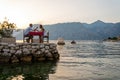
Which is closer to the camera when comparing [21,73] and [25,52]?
[21,73]

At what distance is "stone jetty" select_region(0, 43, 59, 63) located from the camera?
29.6 meters

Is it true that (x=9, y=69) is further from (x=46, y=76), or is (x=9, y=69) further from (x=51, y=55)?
(x=51, y=55)

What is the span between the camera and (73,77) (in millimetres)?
21344

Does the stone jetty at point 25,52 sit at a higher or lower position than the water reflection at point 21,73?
higher

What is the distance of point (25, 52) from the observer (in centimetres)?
3047

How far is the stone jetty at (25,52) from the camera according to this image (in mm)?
29556

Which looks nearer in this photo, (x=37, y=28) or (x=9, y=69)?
(x=9, y=69)

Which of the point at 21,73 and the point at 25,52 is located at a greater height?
the point at 25,52

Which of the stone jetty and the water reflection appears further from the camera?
the stone jetty

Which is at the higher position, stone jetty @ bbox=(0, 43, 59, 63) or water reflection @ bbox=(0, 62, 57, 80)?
stone jetty @ bbox=(0, 43, 59, 63)

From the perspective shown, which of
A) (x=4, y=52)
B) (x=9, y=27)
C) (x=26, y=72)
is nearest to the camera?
(x=26, y=72)

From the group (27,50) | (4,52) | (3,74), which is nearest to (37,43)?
(27,50)

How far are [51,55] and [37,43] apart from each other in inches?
99.3

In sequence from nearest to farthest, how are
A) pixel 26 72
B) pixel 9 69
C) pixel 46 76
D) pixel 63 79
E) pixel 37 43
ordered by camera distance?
pixel 63 79 < pixel 46 76 < pixel 26 72 < pixel 9 69 < pixel 37 43
